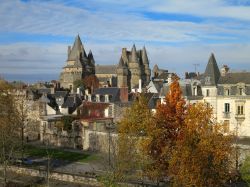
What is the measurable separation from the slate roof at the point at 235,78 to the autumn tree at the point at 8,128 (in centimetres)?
2466

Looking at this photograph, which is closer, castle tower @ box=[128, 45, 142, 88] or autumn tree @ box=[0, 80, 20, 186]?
autumn tree @ box=[0, 80, 20, 186]

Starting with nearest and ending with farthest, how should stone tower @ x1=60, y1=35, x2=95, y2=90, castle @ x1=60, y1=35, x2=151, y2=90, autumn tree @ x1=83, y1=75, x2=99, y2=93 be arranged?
castle @ x1=60, y1=35, x2=151, y2=90
autumn tree @ x1=83, y1=75, x2=99, y2=93
stone tower @ x1=60, y1=35, x2=95, y2=90

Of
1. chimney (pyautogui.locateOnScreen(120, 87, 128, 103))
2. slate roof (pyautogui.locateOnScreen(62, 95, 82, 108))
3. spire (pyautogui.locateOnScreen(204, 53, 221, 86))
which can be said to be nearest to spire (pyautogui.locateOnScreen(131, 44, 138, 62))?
slate roof (pyautogui.locateOnScreen(62, 95, 82, 108))

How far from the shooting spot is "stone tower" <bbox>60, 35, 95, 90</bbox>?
406ft

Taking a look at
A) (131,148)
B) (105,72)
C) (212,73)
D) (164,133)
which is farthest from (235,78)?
(105,72)

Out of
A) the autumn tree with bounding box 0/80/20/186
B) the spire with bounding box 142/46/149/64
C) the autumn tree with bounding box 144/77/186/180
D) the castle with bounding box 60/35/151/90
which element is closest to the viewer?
the autumn tree with bounding box 144/77/186/180

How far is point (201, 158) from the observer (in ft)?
99.2

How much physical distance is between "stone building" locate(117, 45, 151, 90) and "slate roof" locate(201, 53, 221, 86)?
5570 centimetres

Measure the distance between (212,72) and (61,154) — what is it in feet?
67.9

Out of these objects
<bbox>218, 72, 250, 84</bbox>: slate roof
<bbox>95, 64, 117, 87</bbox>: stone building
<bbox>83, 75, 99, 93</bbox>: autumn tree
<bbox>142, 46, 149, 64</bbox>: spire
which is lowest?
<bbox>218, 72, 250, 84</bbox>: slate roof

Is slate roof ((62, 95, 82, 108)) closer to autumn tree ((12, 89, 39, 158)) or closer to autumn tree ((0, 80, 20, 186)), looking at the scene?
autumn tree ((12, 89, 39, 158))

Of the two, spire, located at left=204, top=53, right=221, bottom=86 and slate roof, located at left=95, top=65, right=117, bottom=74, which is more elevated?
slate roof, located at left=95, top=65, right=117, bottom=74

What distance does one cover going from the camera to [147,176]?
36.2m

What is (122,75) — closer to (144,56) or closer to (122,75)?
(122,75)
